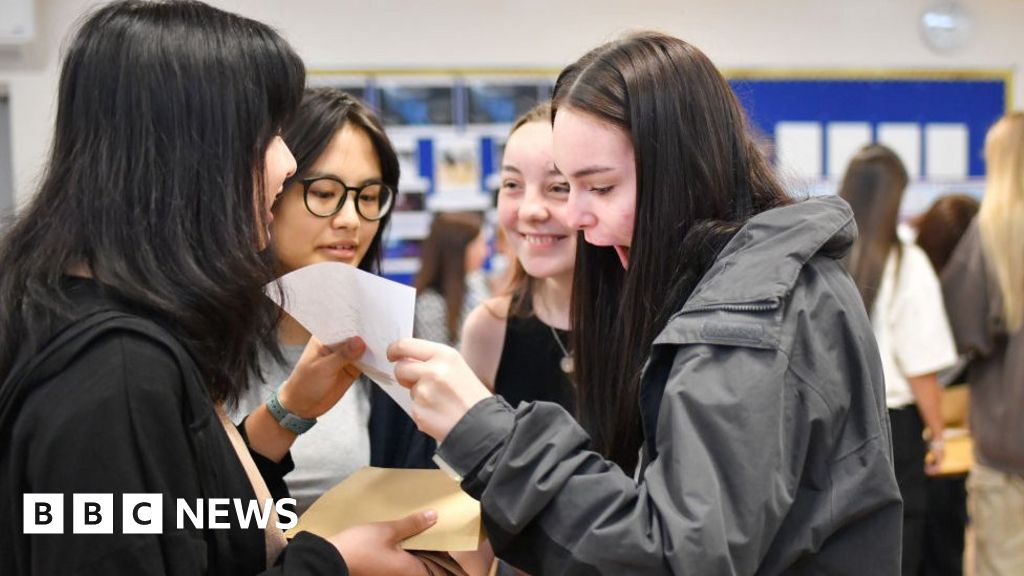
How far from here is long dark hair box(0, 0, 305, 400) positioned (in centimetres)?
115

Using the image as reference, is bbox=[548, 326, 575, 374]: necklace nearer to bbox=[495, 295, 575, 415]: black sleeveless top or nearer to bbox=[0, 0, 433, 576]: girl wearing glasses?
bbox=[495, 295, 575, 415]: black sleeveless top

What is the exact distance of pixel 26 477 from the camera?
108 cm

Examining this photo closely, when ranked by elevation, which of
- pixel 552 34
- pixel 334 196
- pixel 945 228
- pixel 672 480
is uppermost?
pixel 552 34

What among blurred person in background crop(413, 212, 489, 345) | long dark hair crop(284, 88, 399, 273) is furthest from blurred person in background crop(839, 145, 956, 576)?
long dark hair crop(284, 88, 399, 273)

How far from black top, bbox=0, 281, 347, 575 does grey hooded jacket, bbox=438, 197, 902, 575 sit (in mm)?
314

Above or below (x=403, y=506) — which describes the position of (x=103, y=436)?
above

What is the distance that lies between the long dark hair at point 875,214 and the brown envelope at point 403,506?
7.94 ft

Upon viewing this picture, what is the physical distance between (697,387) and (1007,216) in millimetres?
2813

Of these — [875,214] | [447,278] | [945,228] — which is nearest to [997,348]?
[875,214]

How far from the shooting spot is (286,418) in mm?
1719

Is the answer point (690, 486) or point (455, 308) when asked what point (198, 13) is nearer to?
point (690, 486)

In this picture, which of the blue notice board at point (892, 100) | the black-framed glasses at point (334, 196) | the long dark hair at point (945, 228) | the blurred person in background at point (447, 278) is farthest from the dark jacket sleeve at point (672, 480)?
the blue notice board at point (892, 100)

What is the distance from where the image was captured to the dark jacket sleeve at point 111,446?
3.43 feet

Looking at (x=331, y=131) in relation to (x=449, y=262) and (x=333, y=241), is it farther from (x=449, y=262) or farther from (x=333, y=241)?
(x=449, y=262)
